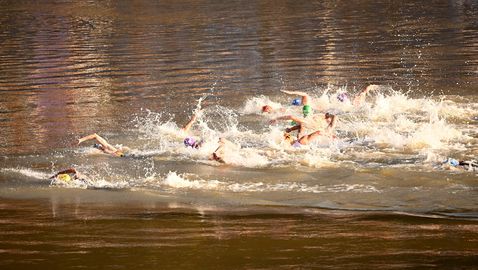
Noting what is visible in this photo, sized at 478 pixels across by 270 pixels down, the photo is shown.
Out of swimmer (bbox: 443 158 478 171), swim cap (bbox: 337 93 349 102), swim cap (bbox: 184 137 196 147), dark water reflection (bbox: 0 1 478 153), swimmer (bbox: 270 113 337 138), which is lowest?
swimmer (bbox: 443 158 478 171)

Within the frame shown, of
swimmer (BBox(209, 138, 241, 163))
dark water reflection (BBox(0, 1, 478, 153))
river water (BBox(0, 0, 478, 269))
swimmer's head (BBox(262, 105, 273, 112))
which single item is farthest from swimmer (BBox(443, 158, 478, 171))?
dark water reflection (BBox(0, 1, 478, 153))

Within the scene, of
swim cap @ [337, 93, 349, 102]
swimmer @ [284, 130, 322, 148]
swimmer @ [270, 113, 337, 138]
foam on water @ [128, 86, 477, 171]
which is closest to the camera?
foam on water @ [128, 86, 477, 171]

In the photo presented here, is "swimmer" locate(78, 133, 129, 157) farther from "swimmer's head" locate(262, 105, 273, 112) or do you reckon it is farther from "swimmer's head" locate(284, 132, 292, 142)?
"swimmer's head" locate(262, 105, 273, 112)

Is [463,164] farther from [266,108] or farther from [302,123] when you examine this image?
[266,108]

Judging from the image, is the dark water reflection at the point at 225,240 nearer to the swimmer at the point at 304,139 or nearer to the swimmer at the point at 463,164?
the swimmer at the point at 463,164

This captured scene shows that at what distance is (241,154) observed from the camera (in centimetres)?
1872

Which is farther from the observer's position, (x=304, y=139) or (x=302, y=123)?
(x=302, y=123)

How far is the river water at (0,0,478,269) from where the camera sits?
1245 cm

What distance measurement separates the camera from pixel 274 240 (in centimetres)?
1270

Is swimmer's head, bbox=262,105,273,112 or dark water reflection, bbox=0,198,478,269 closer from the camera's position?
dark water reflection, bbox=0,198,478,269

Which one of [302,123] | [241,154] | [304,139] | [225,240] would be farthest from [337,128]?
[225,240]

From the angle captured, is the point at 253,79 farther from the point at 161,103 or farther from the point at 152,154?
the point at 152,154

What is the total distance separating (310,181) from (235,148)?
103 inches

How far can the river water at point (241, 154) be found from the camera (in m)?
12.4
